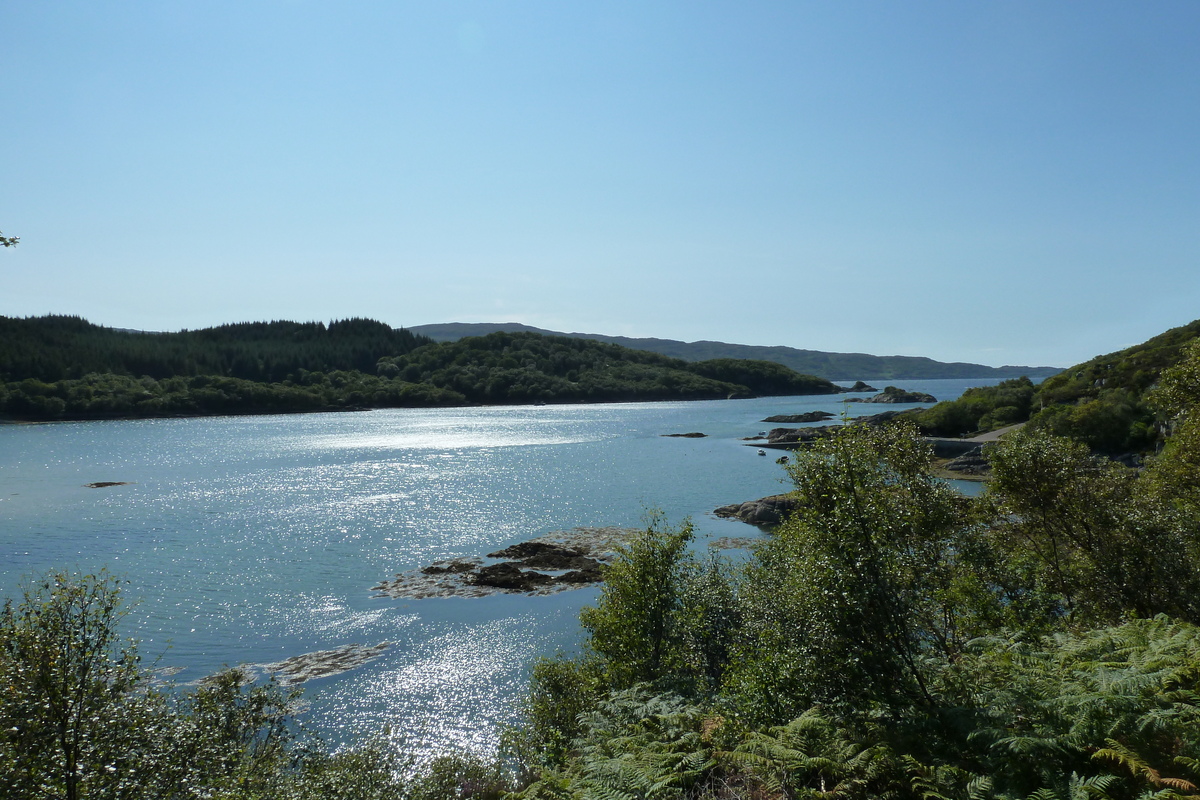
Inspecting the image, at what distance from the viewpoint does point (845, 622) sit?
11094 millimetres

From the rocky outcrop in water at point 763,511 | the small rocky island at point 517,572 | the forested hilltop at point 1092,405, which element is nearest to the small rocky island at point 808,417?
the forested hilltop at point 1092,405

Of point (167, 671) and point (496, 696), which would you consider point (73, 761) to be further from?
point (167, 671)

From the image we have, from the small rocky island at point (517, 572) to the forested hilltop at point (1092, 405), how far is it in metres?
49.8

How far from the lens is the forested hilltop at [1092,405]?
7375 cm

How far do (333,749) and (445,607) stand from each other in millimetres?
16876

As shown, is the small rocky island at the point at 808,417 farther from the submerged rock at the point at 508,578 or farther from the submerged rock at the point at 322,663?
the submerged rock at the point at 322,663

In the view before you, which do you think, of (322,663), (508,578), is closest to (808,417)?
(508,578)

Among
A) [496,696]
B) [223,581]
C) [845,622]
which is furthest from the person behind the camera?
[223,581]

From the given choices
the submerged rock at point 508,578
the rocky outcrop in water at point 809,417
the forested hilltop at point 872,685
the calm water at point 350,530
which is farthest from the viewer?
the rocky outcrop in water at point 809,417

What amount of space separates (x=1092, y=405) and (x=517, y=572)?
2825 inches

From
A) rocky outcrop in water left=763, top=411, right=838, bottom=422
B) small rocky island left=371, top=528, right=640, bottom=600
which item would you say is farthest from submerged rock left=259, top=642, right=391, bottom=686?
rocky outcrop in water left=763, top=411, right=838, bottom=422

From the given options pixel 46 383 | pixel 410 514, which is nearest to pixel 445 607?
pixel 410 514

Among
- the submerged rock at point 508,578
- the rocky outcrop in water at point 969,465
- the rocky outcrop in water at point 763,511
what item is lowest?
the submerged rock at point 508,578

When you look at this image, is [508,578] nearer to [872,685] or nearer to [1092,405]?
[872,685]
